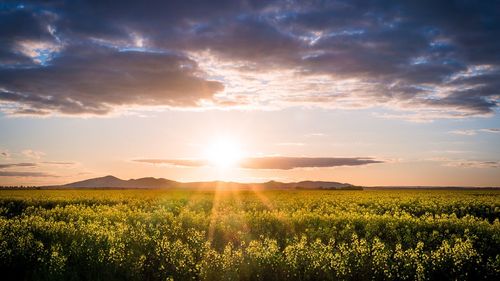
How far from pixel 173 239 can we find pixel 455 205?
1198 inches

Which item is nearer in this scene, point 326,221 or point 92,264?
point 92,264

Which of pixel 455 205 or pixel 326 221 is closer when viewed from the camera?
pixel 326 221

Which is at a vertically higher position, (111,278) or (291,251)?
(291,251)

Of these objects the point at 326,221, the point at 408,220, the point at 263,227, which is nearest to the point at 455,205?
the point at 408,220

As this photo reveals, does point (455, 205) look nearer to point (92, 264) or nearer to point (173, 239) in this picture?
point (173, 239)

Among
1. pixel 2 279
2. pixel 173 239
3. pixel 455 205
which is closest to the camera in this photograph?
pixel 2 279

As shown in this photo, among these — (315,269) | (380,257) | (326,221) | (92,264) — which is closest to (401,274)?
(380,257)

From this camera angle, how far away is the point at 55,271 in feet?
40.8

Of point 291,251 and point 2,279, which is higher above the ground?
point 291,251

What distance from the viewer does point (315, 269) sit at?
12.0 metres

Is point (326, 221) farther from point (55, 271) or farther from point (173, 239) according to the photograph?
point (55, 271)

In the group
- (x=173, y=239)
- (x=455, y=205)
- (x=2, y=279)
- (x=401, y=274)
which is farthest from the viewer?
(x=455, y=205)

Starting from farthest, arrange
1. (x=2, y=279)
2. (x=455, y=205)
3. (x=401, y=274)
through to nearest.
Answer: (x=455, y=205) < (x=2, y=279) < (x=401, y=274)

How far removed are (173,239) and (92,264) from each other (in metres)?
5.39
